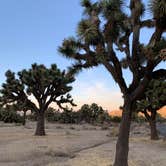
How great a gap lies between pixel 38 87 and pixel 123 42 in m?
16.6

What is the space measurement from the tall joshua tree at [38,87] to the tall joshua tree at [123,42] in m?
15.1

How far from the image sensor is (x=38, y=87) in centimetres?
2895

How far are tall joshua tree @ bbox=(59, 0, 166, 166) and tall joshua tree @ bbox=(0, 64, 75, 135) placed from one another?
49.4 ft

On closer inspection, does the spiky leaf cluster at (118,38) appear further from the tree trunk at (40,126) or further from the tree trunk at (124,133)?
the tree trunk at (40,126)

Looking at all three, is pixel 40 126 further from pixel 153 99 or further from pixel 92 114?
pixel 92 114

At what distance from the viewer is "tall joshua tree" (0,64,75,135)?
2856 cm

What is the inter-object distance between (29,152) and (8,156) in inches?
57.5

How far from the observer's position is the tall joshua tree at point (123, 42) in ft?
39.8

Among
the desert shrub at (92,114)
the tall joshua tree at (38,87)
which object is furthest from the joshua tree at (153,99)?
the desert shrub at (92,114)

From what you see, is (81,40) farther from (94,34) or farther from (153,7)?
(153,7)

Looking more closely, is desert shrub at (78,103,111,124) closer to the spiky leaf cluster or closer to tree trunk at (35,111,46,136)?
tree trunk at (35,111,46,136)

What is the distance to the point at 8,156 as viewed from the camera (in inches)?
596

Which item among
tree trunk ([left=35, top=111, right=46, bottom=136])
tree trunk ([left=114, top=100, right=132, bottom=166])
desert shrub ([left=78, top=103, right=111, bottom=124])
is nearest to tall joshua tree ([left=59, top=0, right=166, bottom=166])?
tree trunk ([left=114, top=100, right=132, bottom=166])

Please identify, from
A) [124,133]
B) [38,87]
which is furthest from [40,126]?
[124,133]
